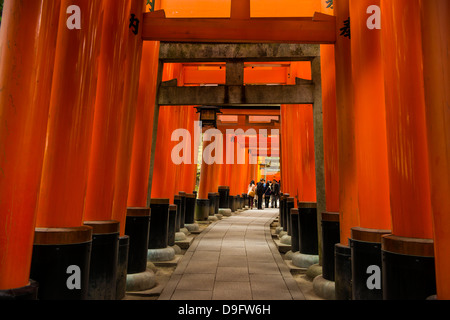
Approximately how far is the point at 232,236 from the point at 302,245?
2.99 m

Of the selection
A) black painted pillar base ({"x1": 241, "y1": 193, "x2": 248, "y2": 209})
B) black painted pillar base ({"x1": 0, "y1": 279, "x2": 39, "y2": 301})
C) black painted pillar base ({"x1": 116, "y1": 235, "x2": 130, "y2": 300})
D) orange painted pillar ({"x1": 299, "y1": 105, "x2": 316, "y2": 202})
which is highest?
orange painted pillar ({"x1": 299, "y1": 105, "x2": 316, "y2": 202})

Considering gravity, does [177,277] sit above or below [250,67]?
below

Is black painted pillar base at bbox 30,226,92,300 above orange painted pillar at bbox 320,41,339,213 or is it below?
below

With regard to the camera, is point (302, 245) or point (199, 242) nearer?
point (302, 245)

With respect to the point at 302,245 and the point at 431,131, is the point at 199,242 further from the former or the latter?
the point at 431,131

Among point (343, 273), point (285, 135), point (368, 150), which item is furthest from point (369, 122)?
point (285, 135)

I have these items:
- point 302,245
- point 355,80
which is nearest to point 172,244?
point 302,245

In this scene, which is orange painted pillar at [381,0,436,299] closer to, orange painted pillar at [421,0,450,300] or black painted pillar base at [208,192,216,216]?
orange painted pillar at [421,0,450,300]

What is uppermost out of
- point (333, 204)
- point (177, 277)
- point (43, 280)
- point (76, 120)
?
point (76, 120)

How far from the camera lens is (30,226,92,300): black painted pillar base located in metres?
2.58

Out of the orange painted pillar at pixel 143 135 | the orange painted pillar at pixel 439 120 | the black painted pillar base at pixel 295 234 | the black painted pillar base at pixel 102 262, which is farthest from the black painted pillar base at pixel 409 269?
the black painted pillar base at pixel 295 234

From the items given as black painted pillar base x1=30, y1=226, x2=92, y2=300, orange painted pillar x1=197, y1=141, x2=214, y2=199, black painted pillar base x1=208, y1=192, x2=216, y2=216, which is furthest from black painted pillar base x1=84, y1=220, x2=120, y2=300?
black painted pillar base x1=208, y1=192, x2=216, y2=216

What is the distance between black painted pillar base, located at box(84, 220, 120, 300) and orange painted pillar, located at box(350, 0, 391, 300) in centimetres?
261

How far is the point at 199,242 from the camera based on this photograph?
7949 millimetres
